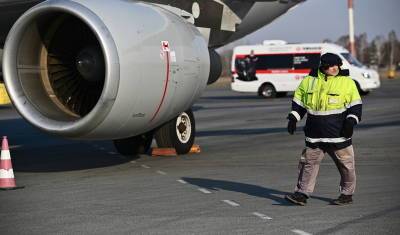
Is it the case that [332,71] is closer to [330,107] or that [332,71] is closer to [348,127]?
[330,107]

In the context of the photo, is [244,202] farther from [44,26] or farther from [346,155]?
[44,26]

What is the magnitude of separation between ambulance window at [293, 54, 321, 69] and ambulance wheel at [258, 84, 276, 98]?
1602mm

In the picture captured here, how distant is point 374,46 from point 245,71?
435 ft

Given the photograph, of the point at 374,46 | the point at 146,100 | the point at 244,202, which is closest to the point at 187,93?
the point at 146,100

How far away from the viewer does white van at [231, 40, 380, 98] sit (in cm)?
4062

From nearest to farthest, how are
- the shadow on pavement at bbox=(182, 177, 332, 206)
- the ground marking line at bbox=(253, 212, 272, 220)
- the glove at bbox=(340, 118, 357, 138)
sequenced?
the ground marking line at bbox=(253, 212, 272, 220) → the glove at bbox=(340, 118, 357, 138) → the shadow on pavement at bbox=(182, 177, 332, 206)

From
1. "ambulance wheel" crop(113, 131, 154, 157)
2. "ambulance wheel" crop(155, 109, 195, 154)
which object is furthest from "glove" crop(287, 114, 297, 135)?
"ambulance wheel" crop(113, 131, 154, 157)

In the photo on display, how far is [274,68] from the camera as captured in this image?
42.2m

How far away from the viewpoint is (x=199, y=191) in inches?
422

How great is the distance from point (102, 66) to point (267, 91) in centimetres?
3124

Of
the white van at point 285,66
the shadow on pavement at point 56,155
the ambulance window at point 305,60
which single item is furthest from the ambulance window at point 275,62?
the shadow on pavement at point 56,155

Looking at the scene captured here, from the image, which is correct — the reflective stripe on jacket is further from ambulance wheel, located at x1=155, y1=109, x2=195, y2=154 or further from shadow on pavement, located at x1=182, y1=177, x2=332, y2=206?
ambulance wheel, located at x1=155, y1=109, x2=195, y2=154

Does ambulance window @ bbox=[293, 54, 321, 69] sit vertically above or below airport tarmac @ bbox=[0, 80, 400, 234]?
above

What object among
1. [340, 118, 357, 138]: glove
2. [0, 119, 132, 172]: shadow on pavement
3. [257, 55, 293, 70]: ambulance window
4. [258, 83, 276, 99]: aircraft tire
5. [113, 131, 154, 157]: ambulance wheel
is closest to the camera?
[340, 118, 357, 138]: glove
